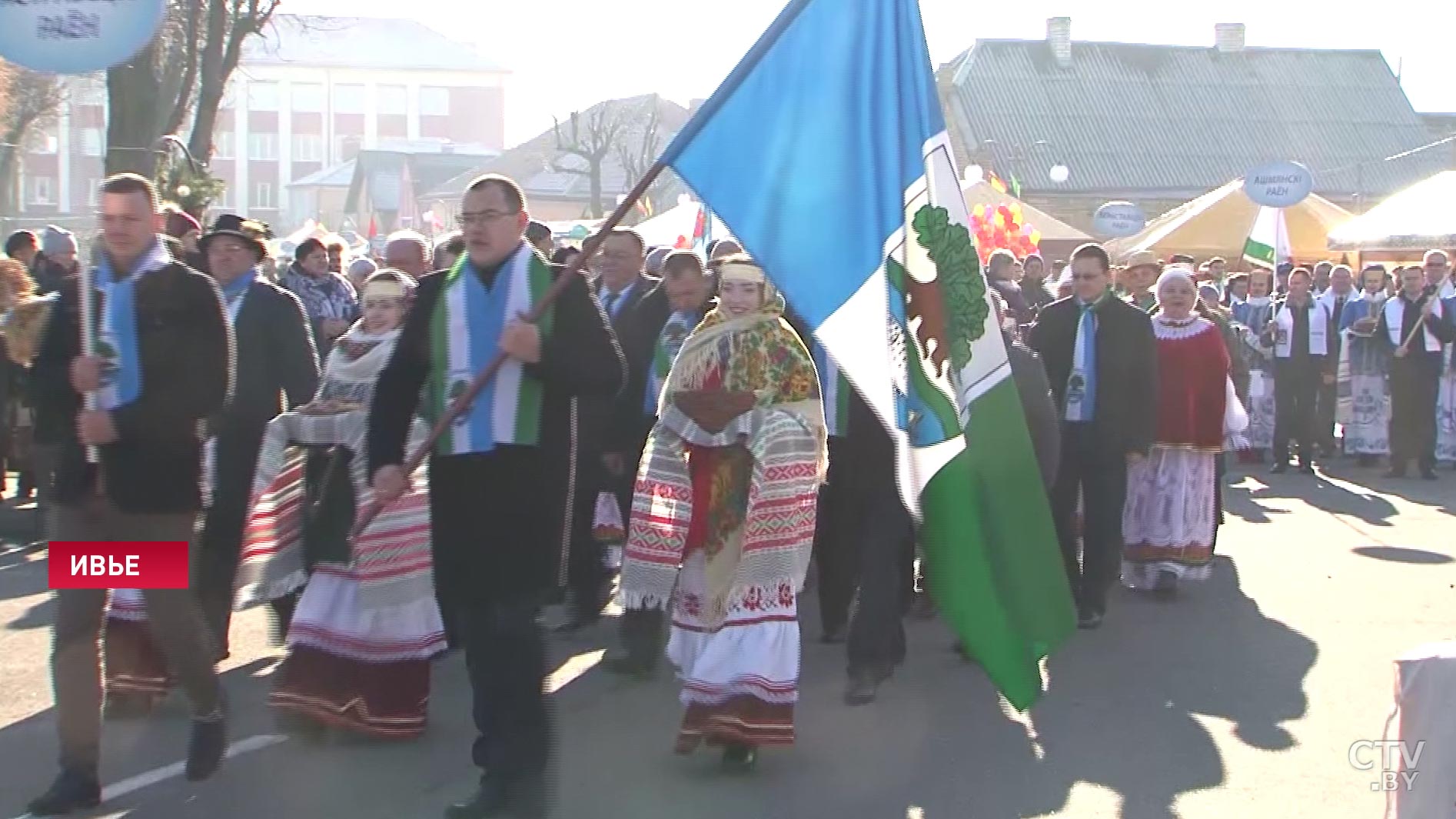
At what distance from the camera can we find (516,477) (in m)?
5.27

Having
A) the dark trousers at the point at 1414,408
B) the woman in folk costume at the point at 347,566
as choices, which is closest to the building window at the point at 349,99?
the dark trousers at the point at 1414,408

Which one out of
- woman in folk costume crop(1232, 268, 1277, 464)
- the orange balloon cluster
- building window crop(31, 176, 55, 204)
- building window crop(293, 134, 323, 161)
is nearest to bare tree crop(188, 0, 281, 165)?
the orange balloon cluster

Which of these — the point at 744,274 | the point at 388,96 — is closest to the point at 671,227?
the point at 744,274

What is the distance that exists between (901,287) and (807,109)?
61 cm

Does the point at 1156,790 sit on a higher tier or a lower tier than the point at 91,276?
lower

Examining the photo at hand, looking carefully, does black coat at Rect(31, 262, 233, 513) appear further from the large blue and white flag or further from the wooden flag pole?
the large blue and white flag

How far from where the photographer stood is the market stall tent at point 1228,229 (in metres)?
28.8

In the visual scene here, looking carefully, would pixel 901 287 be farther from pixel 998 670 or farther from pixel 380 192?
pixel 380 192

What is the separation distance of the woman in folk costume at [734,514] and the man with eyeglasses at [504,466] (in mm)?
950

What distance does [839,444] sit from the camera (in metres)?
7.91

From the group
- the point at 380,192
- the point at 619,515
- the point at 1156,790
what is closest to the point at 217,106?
the point at 619,515

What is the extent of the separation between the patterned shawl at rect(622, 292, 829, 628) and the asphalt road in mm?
649

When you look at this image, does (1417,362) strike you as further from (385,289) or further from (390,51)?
(390,51)

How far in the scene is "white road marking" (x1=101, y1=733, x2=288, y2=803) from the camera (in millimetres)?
5762
